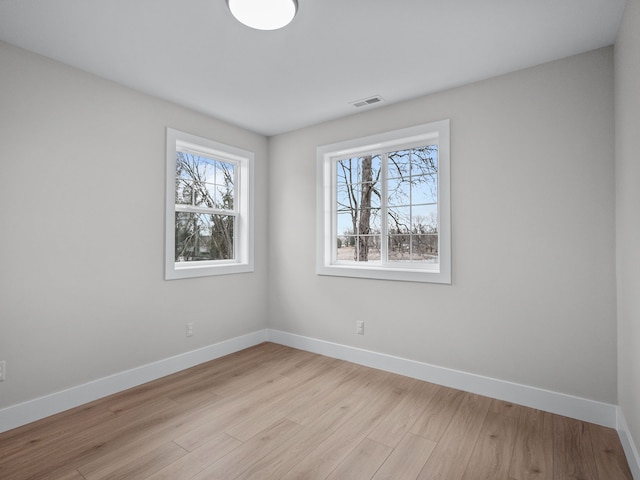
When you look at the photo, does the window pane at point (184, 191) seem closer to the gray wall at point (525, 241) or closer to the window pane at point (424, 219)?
the gray wall at point (525, 241)

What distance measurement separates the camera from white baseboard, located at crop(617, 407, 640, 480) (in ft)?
5.77

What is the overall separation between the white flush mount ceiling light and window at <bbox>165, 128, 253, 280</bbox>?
1610 millimetres

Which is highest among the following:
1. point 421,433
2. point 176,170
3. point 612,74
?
point 612,74

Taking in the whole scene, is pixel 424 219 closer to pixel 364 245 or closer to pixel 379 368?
pixel 364 245

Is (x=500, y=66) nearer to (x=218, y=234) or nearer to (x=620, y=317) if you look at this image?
(x=620, y=317)

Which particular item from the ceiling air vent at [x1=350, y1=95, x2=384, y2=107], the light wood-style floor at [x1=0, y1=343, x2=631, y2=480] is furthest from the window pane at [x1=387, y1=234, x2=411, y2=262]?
the ceiling air vent at [x1=350, y1=95, x2=384, y2=107]

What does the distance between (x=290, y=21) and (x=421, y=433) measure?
108 inches

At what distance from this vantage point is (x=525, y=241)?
8.47 ft

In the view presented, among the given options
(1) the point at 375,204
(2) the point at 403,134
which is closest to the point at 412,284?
(1) the point at 375,204

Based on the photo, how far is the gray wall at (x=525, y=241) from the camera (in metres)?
2.32

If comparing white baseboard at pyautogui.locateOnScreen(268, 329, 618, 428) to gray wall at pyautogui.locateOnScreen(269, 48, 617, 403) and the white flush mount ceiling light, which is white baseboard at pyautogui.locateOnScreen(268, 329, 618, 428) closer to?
gray wall at pyautogui.locateOnScreen(269, 48, 617, 403)

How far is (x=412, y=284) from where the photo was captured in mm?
3135

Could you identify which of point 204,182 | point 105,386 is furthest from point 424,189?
point 105,386

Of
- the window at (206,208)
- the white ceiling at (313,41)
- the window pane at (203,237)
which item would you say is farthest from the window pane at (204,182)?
the white ceiling at (313,41)
